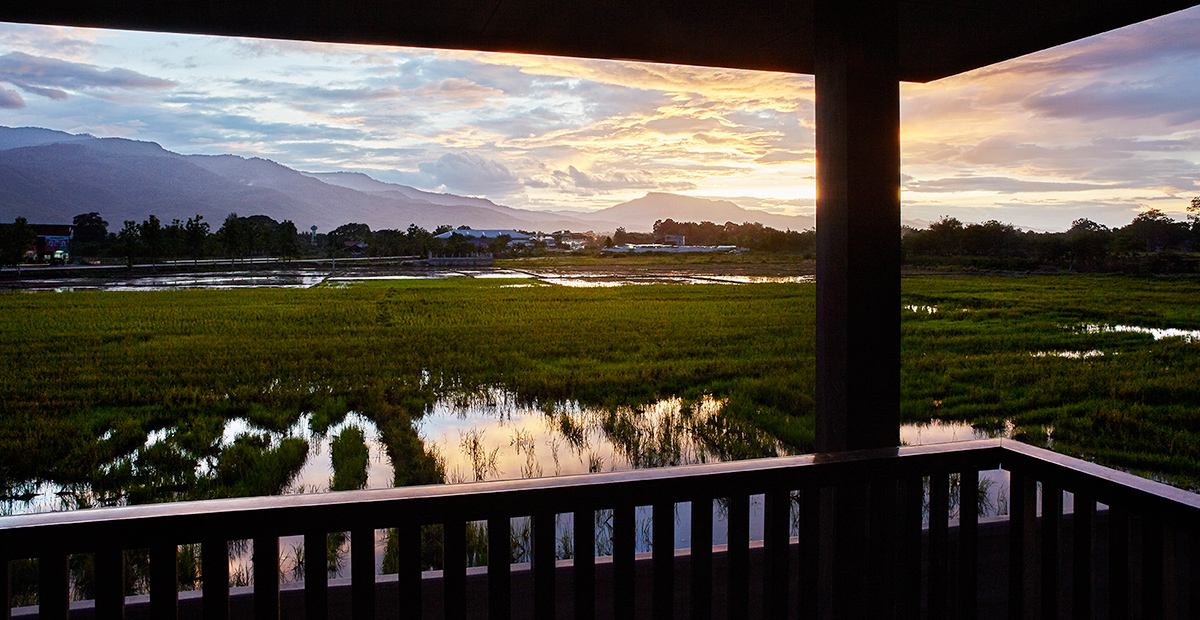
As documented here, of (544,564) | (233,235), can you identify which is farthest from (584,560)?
(233,235)

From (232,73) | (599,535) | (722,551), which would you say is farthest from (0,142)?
(722,551)

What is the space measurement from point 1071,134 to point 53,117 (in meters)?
15.8

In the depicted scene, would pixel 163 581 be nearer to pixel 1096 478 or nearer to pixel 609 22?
pixel 1096 478

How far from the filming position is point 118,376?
8.07 m

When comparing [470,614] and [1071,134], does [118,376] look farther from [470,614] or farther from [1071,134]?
[1071,134]

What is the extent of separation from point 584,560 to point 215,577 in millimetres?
603

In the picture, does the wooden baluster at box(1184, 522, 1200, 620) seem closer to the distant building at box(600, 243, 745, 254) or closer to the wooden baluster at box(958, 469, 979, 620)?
the wooden baluster at box(958, 469, 979, 620)

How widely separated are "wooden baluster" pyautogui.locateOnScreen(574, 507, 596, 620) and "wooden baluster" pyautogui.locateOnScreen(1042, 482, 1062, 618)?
3.14ft

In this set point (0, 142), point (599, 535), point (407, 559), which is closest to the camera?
point (407, 559)

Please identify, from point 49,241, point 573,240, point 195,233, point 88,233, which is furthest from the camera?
point 573,240

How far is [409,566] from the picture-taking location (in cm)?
114

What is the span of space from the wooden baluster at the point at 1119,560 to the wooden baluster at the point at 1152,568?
0.11ft

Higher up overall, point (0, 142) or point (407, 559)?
point (0, 142)

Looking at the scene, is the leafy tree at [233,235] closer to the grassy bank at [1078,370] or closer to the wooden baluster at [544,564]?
the grassy bank at [1078,370]
